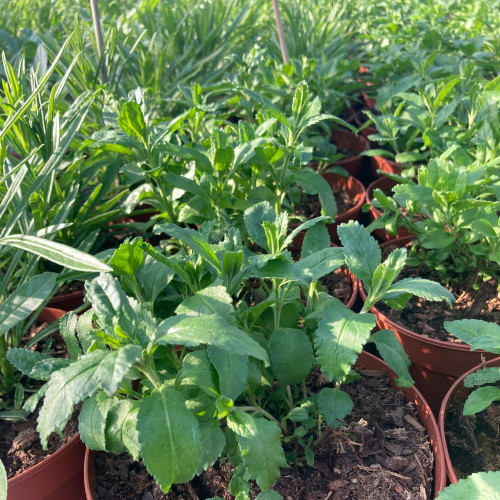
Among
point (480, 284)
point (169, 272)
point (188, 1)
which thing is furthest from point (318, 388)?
point (188, 1)

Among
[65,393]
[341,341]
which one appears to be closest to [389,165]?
[341,341]

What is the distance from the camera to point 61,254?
0.84 meters

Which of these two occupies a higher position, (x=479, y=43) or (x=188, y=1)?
(x=188, y=1)

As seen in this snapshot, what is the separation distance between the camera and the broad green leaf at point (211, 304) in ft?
2.38

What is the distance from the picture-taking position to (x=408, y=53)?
7.71ft

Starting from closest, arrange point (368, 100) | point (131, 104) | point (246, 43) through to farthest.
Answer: point (131, 104), point (246, 43), point (368, 100)

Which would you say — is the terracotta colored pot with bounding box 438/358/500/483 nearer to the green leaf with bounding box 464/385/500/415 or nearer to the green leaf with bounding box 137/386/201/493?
the green leaf with bounding box 464/385/500/415

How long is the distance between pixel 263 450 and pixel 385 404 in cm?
40

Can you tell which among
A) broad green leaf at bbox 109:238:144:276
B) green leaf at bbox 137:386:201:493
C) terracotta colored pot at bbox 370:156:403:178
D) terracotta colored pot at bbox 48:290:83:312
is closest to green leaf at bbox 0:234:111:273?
broad green leaf at bbox 109:238:144:276

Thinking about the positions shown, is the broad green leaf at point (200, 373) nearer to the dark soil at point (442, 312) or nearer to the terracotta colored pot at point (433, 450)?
the terracotta colored pot at point (433, 450)

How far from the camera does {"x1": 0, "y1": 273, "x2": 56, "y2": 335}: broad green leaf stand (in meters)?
0.92

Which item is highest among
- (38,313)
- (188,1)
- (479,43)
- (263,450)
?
(188,1)

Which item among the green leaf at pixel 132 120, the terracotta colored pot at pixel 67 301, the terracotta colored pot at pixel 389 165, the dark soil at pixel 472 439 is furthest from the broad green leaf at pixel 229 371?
the terracotta colored pot at pixel 389 165

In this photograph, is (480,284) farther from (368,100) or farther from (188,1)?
(188,1)
